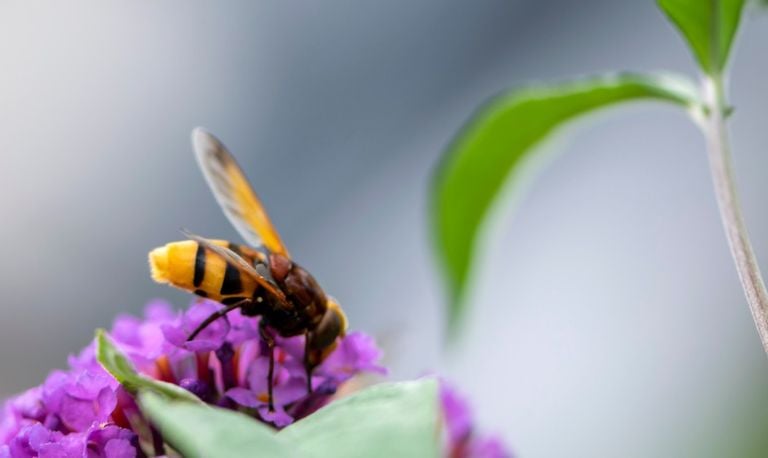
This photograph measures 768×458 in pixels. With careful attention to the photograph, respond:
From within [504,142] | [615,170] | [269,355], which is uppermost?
[504,142]

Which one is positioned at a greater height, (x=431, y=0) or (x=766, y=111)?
(x=431, y=0)

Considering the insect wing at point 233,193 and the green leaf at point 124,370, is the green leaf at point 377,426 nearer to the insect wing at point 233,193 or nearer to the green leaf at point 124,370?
the green leaf at point 124,370

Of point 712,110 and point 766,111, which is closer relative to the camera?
point 712,110

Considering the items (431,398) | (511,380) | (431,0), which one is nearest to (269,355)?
(431,398)

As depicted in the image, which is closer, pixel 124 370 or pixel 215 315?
pixel 124 370

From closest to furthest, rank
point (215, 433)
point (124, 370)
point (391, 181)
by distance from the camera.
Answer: point (215, 433) < point (124, 370) < point (391, 181)

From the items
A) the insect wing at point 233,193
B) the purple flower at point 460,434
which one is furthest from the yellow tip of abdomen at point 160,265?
the purple flower at point 460,434

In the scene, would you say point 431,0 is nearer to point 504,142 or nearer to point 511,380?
point 511,380

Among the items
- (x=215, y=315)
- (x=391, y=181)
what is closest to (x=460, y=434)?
(x=215, y=315)

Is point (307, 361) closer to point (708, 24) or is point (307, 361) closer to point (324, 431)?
point (324, 431)
